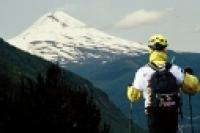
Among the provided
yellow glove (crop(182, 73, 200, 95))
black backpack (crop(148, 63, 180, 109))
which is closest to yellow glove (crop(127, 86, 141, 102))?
black backpack (crop(148, 63, 180, 109))

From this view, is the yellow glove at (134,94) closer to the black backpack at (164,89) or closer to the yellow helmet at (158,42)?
the black backpack at (164,89)

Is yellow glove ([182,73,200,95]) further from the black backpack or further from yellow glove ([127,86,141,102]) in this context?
yellow glove ([127,86,141,102])

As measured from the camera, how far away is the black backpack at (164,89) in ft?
35.9

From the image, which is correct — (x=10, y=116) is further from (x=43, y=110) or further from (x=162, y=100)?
(x=162, y=100)

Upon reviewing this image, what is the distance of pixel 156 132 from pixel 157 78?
0.89 m

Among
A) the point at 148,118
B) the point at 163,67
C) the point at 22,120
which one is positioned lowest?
the point at 22,120

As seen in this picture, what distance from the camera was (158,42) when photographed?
11125 millimetres

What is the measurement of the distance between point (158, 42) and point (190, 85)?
2.94 ft

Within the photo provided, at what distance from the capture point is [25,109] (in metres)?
21.0

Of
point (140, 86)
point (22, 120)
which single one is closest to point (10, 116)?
point (22, 120)

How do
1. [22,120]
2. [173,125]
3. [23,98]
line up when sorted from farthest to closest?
[23,98] < [22,120] < [173,125]

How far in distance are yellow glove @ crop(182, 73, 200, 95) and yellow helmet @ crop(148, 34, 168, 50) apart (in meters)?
0.69

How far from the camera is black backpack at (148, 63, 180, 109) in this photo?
1093cm

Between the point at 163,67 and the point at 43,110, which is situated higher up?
the point at 163,67
